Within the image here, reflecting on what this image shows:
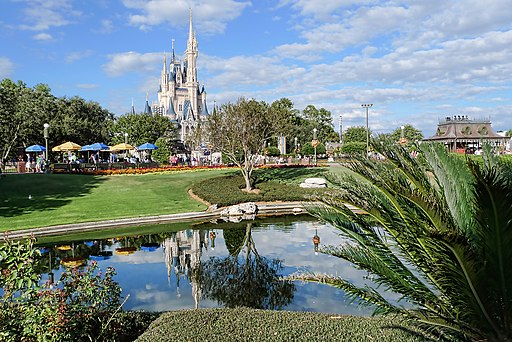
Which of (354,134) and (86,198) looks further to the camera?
(354,134)

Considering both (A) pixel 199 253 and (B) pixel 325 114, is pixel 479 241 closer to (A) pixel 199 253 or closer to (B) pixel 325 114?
(A) pixel 199 253

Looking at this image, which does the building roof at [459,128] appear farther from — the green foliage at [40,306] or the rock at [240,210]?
the green foliage at [40,306]

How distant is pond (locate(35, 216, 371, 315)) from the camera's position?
965 cm

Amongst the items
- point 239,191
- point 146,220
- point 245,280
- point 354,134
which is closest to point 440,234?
point 245,280

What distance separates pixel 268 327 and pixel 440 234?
12.7 ft

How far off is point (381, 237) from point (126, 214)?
1822 centimetres

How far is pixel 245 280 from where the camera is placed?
11156 mm

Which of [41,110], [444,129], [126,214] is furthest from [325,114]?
[126,214]

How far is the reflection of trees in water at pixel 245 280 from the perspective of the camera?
9555 millimetres

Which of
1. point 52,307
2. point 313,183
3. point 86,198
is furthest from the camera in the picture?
point 313,183

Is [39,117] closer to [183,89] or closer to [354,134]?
[354,134]

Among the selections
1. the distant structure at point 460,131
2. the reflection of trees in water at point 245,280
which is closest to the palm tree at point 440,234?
the reflection of trees in water at point 245,280

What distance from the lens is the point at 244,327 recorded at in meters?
6.37

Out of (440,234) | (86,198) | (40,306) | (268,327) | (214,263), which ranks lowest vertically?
(214,263)
